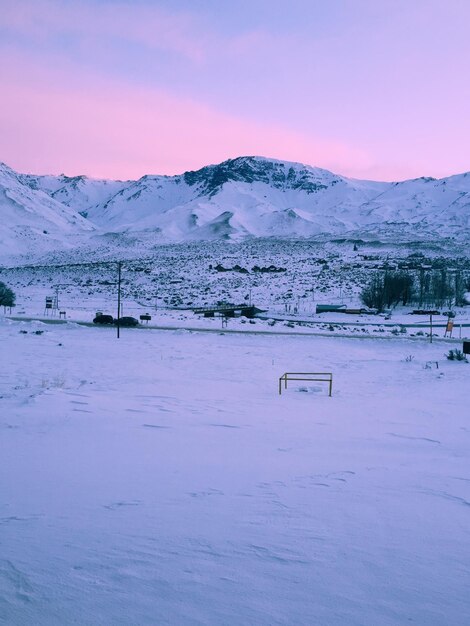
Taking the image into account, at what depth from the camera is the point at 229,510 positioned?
5.71 meters

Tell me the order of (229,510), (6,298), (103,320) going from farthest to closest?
(6,298) → (103,320) → (229,510)

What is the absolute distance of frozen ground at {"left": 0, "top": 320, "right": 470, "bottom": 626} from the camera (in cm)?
398

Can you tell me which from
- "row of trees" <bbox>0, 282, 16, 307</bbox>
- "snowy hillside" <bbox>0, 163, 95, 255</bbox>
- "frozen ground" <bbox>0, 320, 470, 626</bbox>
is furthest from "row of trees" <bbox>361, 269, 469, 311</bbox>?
"snowy hillside" <bbox>0, 163, 95, 255</bbox>

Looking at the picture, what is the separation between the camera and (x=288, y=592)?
13.5ft

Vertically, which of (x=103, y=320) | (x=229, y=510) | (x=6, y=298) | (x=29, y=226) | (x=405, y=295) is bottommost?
(x=229, y=510)

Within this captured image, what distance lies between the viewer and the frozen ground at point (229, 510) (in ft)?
13.1

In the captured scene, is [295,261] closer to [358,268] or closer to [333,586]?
[358,268]

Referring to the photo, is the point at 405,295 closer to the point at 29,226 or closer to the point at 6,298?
the point at 6,298

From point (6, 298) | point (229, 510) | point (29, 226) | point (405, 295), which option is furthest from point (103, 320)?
point (29, 226)

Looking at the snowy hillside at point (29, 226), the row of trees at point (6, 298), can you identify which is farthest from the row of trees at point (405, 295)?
the snowy hillside at point (29, 226)

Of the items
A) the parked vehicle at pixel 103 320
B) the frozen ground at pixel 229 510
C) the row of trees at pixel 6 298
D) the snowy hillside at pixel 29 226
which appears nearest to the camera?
the frozen ground at pixel 229 510

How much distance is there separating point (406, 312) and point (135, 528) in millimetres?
54676

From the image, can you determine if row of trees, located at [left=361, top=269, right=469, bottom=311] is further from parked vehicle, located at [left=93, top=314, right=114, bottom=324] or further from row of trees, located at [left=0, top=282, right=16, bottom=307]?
row of trees, located at [left=0, top=282, right=16, bottom=307]

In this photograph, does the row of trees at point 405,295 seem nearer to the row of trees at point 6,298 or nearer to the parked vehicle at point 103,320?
the parked vehicle at point 103,320
